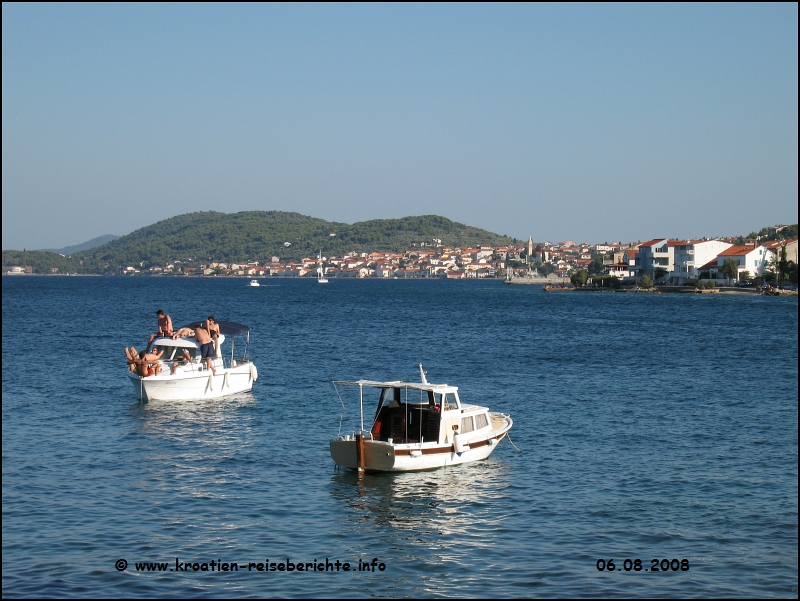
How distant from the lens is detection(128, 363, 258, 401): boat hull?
30.6m

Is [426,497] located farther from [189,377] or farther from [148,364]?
[148,364]

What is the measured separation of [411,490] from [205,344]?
1481 cm

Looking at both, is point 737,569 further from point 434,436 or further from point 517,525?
point 434,436

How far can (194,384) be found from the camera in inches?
1240

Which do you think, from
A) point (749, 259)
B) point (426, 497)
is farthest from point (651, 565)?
point (749, 259)

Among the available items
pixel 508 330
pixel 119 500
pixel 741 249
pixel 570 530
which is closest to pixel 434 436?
pixel 570 530

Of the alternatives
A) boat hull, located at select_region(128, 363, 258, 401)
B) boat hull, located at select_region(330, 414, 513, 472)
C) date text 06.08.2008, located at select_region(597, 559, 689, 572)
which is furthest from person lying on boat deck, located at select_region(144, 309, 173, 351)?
date text 06.08.2008, located at select_region(597, 559, 689, 572)

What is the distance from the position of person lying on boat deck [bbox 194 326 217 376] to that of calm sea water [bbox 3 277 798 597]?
155 cm

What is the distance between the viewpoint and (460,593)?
1393cm

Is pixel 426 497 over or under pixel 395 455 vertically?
under

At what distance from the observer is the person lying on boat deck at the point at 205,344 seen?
32.1 meters

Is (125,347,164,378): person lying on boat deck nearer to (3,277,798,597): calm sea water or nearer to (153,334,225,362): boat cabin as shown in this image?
(153,334,225,362): boat cabin

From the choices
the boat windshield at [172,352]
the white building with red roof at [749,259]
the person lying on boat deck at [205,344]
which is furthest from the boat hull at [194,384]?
the white building with red roof at [749,259]

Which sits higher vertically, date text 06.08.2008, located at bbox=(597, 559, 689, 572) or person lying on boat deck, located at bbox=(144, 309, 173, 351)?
person lying on boat deck, located at bbox=(144, 309, 173, 351)
